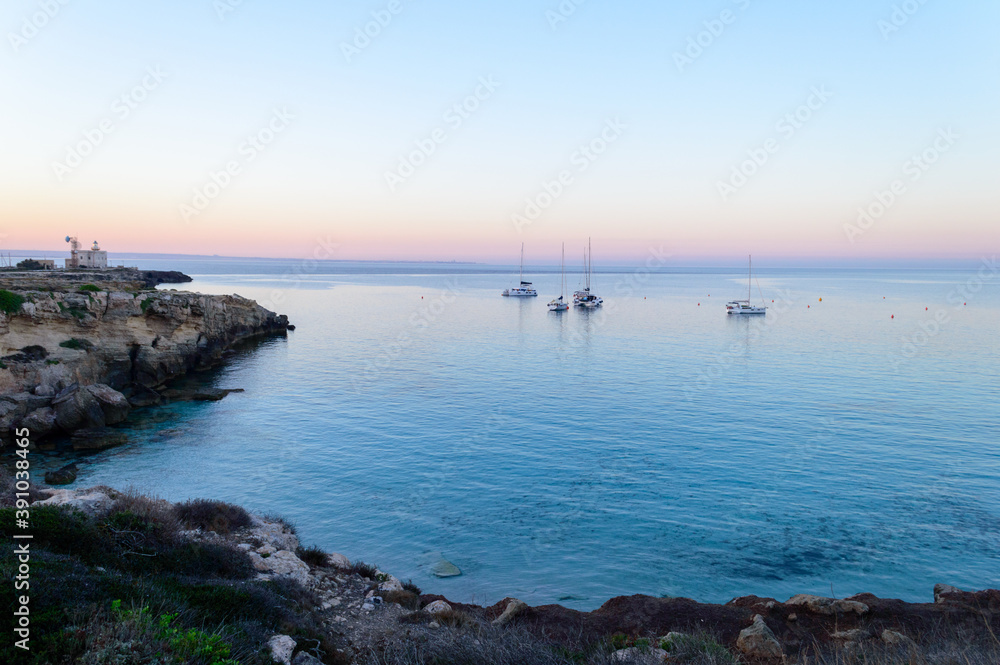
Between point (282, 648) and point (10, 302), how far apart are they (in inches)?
1210

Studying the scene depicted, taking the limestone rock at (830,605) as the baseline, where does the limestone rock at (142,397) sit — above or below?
above

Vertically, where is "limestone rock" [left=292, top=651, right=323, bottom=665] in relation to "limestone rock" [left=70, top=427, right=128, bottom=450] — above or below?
above

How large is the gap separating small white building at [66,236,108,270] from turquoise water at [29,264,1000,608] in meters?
37.7

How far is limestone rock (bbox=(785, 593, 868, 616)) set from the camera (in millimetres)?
11861

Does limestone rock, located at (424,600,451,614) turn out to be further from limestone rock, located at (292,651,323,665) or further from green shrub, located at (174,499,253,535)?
green shrub, located at (174,499,253,535)

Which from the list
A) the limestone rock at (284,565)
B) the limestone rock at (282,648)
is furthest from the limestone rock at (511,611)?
the limestone rock at (284,565)

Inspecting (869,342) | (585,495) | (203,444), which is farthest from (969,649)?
(869,342)

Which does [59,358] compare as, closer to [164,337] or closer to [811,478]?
[164,337]

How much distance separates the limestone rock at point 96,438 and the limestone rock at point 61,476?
3183 millimetres

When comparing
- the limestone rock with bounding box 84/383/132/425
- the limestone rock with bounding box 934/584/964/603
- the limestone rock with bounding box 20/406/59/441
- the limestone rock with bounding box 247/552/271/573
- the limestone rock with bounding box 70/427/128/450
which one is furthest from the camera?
the limestone rock with bounding box 84/383/132/425

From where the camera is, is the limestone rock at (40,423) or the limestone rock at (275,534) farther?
the limestone rock at (40,423)

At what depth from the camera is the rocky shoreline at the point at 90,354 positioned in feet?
87.6

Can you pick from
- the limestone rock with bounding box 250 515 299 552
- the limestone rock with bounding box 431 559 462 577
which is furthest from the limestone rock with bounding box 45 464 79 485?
the limestone rock with bounding box 431 559 462 577

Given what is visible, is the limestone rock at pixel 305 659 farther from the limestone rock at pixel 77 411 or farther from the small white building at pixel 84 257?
the small white building at pixel 84 257
